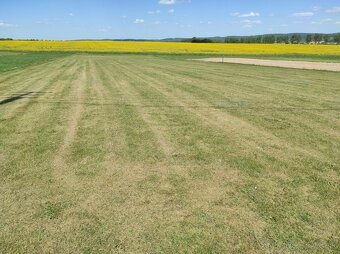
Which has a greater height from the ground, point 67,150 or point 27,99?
point 67,150

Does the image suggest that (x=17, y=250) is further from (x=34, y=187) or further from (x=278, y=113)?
(x=278, y=113)

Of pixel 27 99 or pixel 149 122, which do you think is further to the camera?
pixel 27 99

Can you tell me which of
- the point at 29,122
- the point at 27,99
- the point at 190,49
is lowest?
the point at 190,49

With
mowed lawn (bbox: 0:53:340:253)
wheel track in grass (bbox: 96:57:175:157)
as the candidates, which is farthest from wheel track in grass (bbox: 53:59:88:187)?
wheel track in grass (bbox: 96:57:175:157)

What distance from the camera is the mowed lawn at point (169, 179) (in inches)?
171

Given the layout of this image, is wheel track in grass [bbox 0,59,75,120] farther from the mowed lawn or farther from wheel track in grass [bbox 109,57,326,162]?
wheel track in grass [bbox 109,57,326,162]

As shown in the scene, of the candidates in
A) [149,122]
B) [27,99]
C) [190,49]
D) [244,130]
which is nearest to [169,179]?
[244,130]

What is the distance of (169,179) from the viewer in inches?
242

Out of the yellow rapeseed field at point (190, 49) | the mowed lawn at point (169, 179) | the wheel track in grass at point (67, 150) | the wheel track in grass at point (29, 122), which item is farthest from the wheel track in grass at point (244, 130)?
the yellow rapeseed field at point (190, 49)

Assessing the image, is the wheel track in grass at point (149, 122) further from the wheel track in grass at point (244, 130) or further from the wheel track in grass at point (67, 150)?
the wheel track in grass at point (67, 150)

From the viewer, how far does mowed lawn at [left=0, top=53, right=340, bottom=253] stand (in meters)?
4.34

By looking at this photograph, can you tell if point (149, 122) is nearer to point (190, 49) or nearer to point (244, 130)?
point (244, 130)

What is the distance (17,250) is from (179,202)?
2.18m

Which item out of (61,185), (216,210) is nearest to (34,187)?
(61,185)
